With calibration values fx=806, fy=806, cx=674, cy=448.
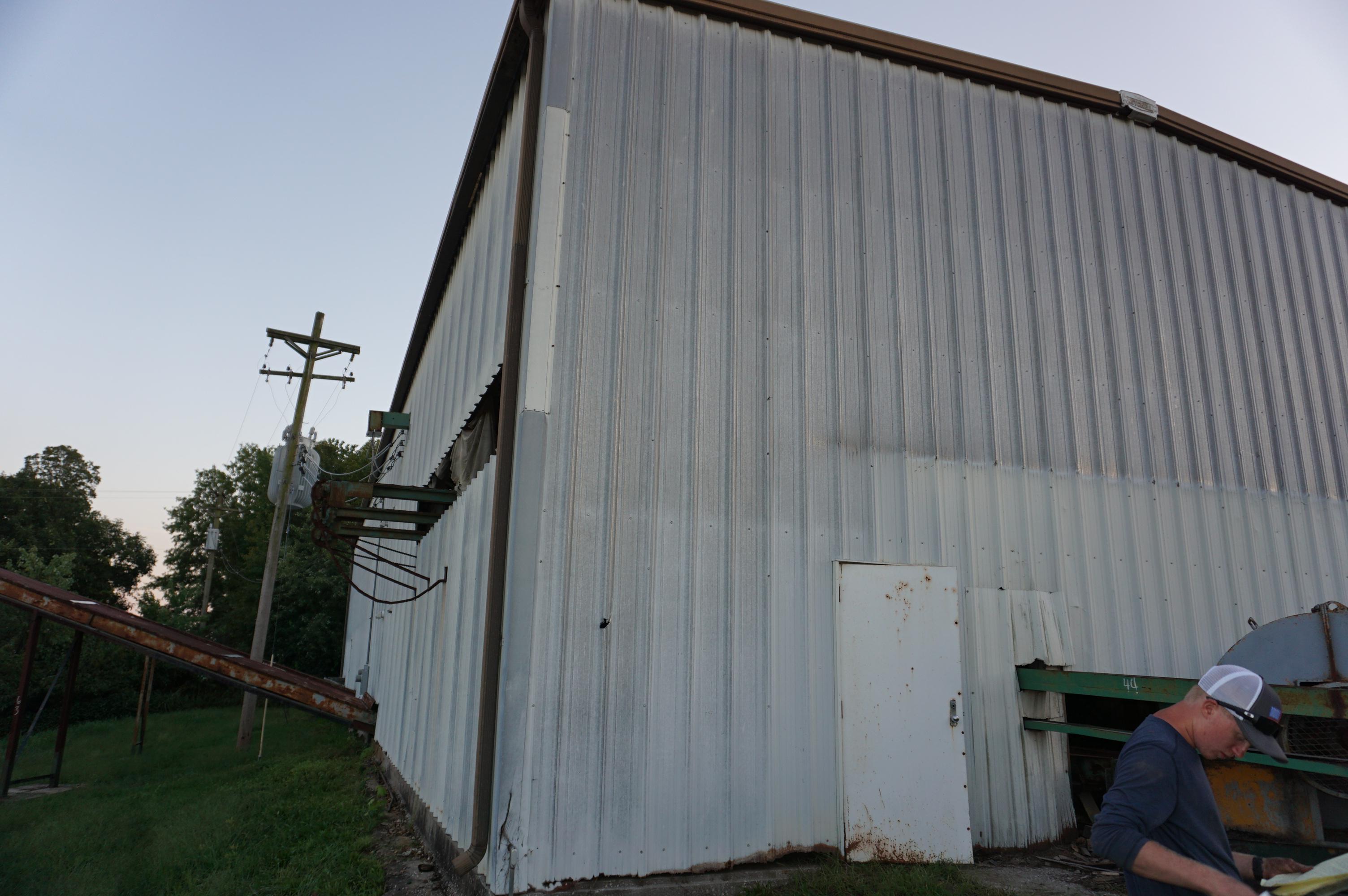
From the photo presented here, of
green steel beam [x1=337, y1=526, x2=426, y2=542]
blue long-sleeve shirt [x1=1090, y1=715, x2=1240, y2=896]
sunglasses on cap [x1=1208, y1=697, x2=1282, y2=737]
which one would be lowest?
blue long-sleeve shirt [x1=1090, y1=715, x2=1240, y2=896]

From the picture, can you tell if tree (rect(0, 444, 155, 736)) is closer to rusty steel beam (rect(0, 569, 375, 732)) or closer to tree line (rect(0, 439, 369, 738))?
tree line (rect(0, 439, 369, 738))

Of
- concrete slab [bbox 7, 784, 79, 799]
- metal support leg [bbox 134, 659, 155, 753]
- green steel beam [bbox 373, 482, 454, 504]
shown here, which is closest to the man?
green steel beam [bbox 373, 482, 454, 504]

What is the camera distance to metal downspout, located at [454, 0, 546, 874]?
17.5ft

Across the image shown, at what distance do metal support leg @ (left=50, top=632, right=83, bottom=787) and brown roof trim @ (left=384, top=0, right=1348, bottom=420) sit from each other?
7.90 metres

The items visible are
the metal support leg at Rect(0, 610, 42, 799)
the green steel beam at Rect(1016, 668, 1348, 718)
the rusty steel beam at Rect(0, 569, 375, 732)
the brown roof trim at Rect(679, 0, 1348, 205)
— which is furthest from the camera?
the metal support leg at Rect(0, 610, 42, 799)

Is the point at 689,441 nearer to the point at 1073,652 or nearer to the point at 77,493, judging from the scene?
the point at 1073,652

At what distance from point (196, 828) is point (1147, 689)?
875 centimetres

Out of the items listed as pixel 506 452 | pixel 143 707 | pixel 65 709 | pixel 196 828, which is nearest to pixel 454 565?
pixel 506 452

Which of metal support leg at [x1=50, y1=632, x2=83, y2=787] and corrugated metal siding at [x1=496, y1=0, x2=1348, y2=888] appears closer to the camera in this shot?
corrugated metal siding at [x1=496, y1=0, x2=1348, y2=888]

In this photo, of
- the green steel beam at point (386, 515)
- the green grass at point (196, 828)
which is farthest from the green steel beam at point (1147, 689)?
the green steel beam at point (386, 515)

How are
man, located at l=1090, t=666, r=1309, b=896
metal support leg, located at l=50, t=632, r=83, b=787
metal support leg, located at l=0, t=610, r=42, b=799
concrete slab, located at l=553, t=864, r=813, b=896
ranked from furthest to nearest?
metal support leg, located at l=50, t=632, r=83, b=787 → metal support leg, located at l=0, t=610, r=42, b=799 → concrete slab, located at l=553, t=864, r=813, b=896 → man, located at l=1090, t=666, r=1309, b=896

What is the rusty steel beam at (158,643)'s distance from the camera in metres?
10.1

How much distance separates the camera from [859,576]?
6.41 meters

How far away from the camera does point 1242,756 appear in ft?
12.4
